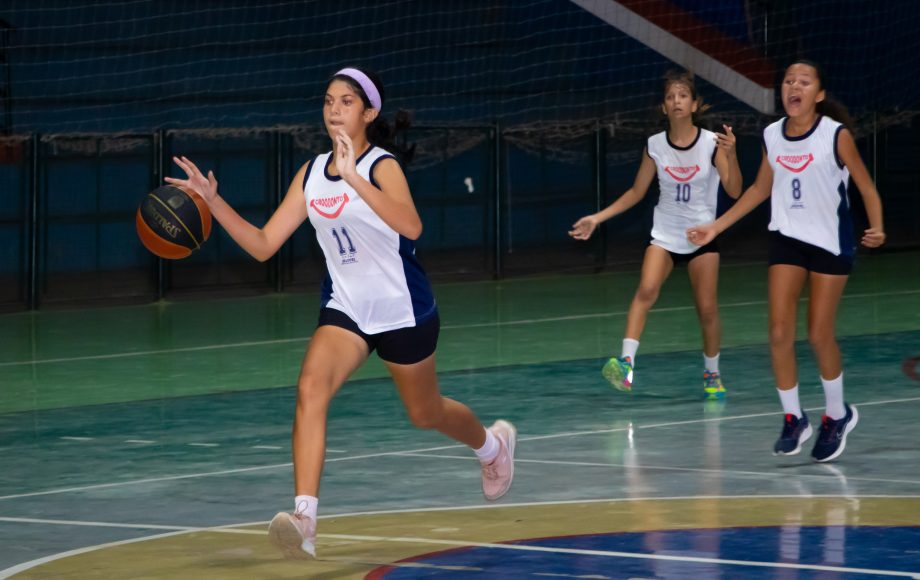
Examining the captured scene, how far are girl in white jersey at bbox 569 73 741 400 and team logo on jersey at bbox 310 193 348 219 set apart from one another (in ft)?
17.5

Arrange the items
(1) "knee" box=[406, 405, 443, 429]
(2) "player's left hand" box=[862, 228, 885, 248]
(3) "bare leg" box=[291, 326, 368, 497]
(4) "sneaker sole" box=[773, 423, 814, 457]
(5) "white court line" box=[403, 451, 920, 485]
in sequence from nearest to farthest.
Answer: (3) "bare leg" box=[291, 326, 368, 497] → (1) "knee" box=[406, 405, 443, 429] → (5) "white court line" box=[403, 451, 920, 485] → (2) "player's left hand" box=[862, 228, 885, 248] → (4) "sneaker sole" box=[773, 423, 814, 457]

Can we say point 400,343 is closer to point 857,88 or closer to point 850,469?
point 850,469

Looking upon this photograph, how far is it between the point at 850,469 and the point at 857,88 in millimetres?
19613

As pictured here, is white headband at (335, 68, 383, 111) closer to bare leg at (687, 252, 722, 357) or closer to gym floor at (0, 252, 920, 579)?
gym floor at (0, 252, 920, 579)

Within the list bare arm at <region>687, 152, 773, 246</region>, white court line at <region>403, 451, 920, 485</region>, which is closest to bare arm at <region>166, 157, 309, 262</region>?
white court line at <region>403, 451, 920, 485</region>

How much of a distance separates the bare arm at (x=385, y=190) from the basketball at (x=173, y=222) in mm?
1287

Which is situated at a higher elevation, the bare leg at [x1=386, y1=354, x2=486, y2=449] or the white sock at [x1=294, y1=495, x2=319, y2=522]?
the bare leg at [x1=386, y1=354, x2=486, y2=449]

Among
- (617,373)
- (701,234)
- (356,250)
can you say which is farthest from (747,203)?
(356,250)

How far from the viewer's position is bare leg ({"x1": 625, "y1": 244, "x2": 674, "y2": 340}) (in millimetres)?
12891

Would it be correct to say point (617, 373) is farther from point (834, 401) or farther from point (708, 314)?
point (834, 401)

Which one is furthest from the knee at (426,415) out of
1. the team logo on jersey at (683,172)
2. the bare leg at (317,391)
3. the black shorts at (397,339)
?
the team logo on jersey at (683,172)

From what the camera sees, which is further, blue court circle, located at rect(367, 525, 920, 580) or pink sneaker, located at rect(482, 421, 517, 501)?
pink sneaker, located at rect(482, 421, 517, 501)

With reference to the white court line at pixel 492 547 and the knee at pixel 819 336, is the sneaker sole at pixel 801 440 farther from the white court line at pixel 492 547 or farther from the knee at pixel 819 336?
the white court line at pixel 492 547

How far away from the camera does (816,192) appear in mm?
9984
